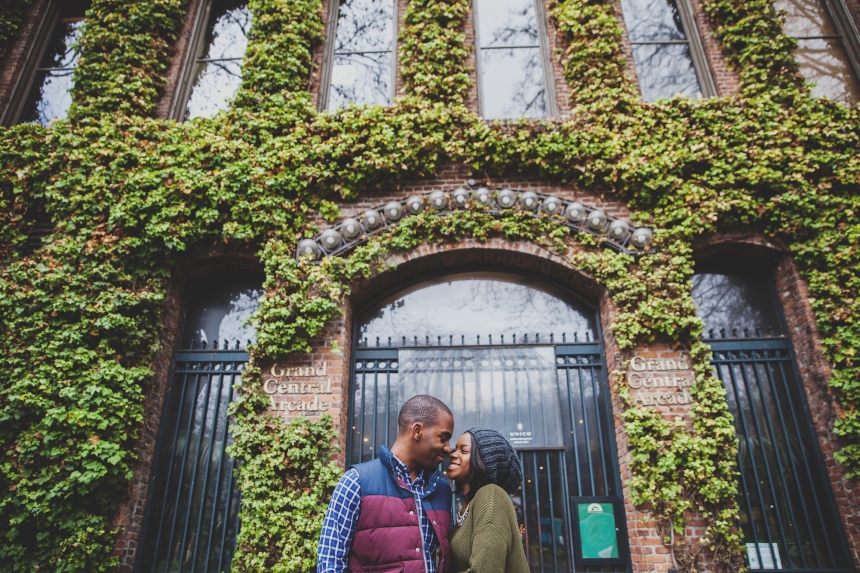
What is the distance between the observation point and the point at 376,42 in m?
7.54

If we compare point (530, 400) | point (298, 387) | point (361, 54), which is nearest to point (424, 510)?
point (298, 387)

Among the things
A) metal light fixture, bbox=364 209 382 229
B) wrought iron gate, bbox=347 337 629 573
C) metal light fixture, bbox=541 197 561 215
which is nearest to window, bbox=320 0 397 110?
metal light fixture, bbox=364 209 382 229

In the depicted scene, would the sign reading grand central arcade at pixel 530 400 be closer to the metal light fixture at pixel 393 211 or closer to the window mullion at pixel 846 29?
the metal light fixture at pixel 393 211

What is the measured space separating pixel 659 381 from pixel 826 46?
5.88m

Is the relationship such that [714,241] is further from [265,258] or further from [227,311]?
[227,311]

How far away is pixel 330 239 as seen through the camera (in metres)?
5.70

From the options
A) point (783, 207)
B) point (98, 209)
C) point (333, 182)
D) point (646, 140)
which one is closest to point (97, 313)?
point (98, 209)

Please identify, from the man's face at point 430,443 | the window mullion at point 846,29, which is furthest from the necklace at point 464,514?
the window mullion at point 846,29

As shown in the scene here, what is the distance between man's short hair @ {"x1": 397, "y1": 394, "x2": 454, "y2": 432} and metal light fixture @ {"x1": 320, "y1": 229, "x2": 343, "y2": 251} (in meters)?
3.17

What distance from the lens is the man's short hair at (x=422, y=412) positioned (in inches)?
111

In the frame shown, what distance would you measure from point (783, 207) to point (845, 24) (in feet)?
12.8

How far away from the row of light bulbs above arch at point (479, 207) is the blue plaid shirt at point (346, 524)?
133 inches

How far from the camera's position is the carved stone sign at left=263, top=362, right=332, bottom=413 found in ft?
17.0

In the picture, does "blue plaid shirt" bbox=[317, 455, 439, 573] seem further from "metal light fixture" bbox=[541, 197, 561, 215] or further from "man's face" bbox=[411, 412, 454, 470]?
"metal light fixture" bbox=[541, 197, 561, 215]
